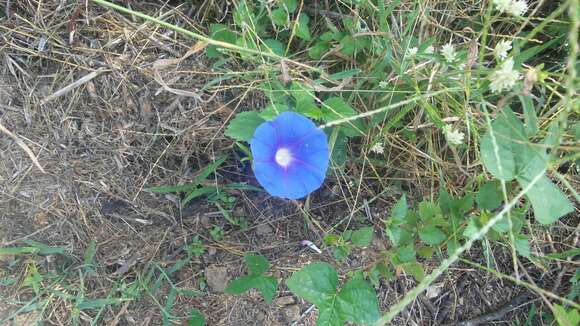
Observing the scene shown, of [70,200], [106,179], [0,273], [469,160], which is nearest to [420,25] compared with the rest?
[469,160]

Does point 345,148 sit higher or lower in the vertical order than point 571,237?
higher

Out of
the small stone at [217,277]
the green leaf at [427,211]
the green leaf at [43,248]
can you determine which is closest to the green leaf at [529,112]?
the green leaf at [427,211]

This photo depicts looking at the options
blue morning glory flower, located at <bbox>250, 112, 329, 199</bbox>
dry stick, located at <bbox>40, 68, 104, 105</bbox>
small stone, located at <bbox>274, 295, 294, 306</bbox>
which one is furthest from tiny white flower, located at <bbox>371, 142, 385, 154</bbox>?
dry stick, located at <bbox>40, 68, 104, 105</bbox>

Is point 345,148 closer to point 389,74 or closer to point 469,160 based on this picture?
point 389,74

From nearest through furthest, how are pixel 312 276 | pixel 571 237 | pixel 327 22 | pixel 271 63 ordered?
1. pixel 312 276
2. pixel 271 63
3. pixel 327 22
4. pixel 571 237

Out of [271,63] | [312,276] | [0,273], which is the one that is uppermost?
[271,63]

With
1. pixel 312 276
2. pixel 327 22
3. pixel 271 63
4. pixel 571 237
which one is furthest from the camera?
pixel 571 237

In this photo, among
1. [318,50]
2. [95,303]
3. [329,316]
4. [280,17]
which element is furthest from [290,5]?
[95,303]

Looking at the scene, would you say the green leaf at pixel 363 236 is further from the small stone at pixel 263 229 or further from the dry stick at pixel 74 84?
the dry stick at pixel 74 84
